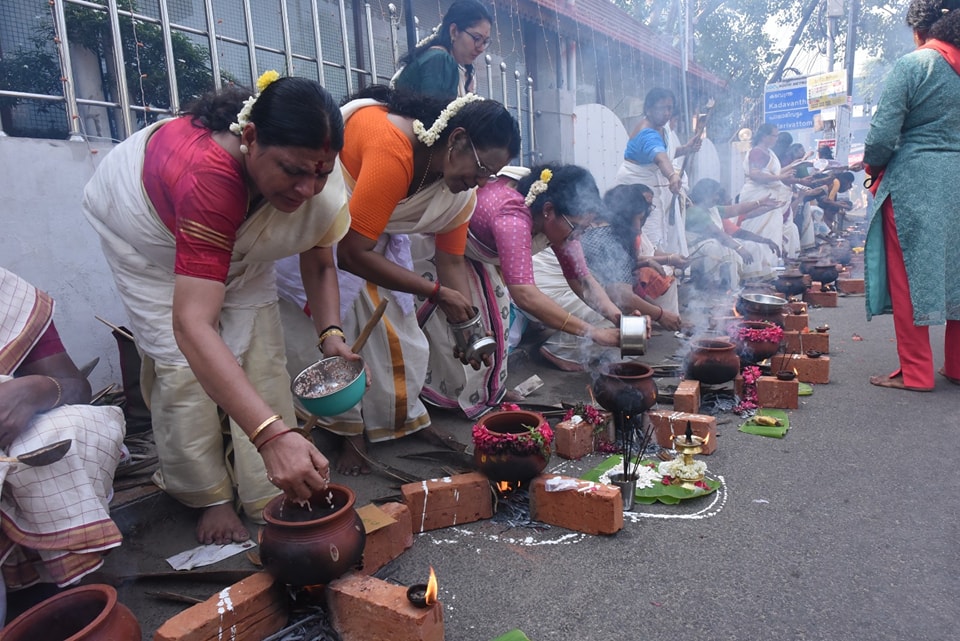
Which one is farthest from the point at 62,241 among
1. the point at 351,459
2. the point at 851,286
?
the point at 851,286

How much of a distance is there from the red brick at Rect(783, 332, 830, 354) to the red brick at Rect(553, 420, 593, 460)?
8.86 ft

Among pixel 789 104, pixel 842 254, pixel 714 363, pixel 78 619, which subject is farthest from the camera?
pixel 789 104

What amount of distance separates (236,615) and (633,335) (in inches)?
91.6

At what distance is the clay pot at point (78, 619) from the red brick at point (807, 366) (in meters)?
4.37

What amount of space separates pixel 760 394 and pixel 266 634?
3.45 meters

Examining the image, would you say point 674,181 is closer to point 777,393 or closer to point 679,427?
point 777,393

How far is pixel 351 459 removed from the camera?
10.9ft

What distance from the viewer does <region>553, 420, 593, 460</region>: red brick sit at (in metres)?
3.44

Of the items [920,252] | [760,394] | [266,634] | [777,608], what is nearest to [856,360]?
[920,252]

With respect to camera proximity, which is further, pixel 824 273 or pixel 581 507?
pixel 824 273

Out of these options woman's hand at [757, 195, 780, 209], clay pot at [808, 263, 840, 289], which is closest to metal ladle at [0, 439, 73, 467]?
clay pot at [808, 263, 840, 289]

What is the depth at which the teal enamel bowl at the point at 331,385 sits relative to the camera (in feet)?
7.30

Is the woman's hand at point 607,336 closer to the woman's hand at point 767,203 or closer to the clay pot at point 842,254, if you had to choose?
the woman's hand at point 767,203

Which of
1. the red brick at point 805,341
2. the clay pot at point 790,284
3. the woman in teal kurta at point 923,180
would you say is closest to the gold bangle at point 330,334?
the woman in teal kurta at point 923,180
